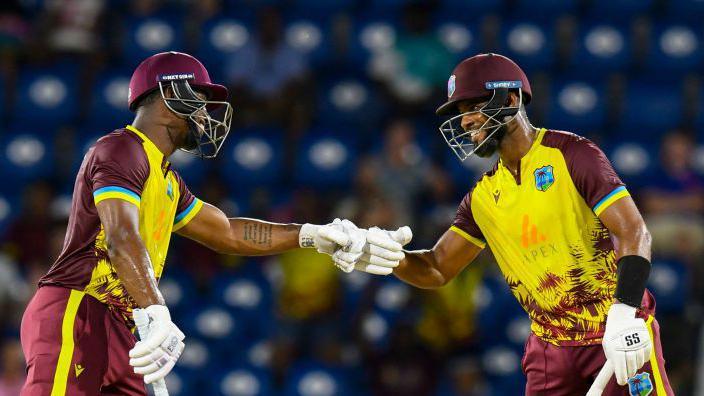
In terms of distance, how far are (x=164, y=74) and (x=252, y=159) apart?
17.8 ft

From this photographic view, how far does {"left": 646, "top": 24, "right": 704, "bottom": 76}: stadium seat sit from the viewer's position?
11.5m

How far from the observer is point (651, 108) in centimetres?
1116

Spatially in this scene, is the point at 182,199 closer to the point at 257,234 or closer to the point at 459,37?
the point at 257,234

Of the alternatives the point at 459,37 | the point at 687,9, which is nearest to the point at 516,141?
the point at 459,37

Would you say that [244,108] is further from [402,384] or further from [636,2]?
[636,2]

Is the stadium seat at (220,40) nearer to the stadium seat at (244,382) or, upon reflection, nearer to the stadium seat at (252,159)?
the stadium seat at (252,159)

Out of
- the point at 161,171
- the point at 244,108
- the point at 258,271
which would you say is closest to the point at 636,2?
the point at 244,108

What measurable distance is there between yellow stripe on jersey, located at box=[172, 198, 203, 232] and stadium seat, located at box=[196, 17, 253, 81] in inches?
220

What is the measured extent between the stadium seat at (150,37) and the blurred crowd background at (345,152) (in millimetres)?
17

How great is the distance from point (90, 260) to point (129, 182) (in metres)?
0.43

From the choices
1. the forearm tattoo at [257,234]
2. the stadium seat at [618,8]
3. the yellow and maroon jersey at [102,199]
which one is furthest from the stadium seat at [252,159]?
the yellow and maroon jersey at [102,199]

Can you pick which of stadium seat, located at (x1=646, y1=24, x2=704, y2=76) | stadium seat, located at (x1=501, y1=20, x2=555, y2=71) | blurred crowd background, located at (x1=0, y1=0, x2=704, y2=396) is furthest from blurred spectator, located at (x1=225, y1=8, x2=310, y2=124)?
stadium seat, located at (x1=646, y1=24, x2=704, y2=76)

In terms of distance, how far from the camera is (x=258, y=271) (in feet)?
32.9

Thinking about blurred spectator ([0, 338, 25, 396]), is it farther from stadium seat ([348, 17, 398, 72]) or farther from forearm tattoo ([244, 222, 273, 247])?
stadium seat ([348, 17, 398, 72])
